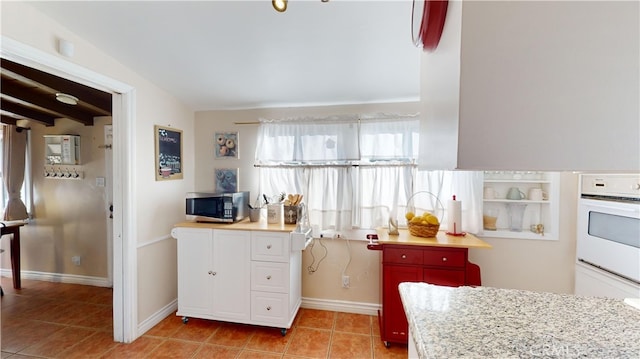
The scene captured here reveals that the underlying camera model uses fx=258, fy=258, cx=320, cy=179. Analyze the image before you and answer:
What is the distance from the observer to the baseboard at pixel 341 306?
2.49 metres

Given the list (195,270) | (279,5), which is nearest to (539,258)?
(279,5)

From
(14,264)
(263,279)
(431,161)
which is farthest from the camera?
(14,264)

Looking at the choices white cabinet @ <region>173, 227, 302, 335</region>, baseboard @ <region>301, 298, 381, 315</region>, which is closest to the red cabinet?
baseboard @ <region>301, 298, 381, 315</region>

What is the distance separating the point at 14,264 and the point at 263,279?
9.91 ft

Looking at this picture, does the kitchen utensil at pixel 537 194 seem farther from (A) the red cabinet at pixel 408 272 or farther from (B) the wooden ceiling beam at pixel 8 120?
(B) the wooden ceiling beam at pixel 8 120

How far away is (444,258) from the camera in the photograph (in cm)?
192

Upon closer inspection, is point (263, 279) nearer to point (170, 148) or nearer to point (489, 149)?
point (170, 148)

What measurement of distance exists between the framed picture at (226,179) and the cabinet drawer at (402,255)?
1.67 metres

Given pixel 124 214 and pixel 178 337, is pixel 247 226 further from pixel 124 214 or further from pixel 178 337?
pixel 178 337

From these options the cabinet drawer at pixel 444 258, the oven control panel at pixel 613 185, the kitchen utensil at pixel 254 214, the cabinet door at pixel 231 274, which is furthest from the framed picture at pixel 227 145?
the oven control panel at pixel 613 185

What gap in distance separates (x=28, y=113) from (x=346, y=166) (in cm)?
358

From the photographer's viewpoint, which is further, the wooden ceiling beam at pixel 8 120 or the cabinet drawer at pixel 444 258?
the wooden ceiling beam at pixel 8 120

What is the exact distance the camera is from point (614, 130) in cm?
37

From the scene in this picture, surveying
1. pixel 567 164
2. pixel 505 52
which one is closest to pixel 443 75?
pixel 505 52
